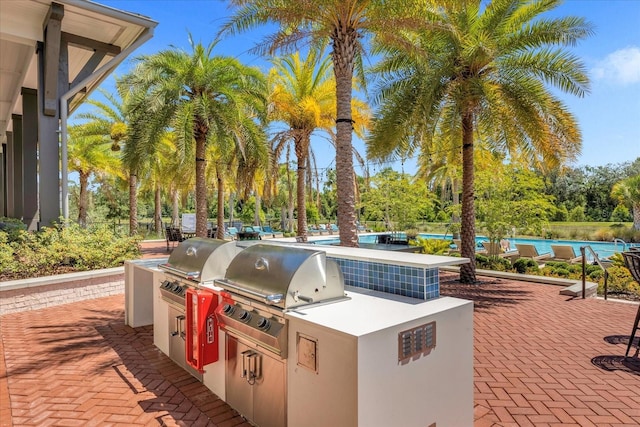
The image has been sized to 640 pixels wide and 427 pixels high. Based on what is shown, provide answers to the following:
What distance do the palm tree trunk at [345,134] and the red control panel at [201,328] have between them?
3849 millimetres

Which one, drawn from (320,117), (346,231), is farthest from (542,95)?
(320,117)

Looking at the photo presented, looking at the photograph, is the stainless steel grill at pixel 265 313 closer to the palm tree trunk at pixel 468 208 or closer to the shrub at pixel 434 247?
the palm tree trunk at pixel 468 208

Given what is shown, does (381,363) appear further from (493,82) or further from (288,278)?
(493,82)

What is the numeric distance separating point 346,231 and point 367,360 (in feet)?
15.4

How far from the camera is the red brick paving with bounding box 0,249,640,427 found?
303 cm

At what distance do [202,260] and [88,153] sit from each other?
19.4m

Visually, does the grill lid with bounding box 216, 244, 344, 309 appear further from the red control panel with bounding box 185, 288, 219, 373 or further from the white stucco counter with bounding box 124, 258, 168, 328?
the white stucco counter with bounding box 124, 258, 168, 328

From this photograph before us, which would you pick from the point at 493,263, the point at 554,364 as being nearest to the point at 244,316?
the point at 554,364

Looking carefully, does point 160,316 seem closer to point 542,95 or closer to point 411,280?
point 411,280

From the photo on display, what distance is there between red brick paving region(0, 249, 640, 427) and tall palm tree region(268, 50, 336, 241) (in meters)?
7.06

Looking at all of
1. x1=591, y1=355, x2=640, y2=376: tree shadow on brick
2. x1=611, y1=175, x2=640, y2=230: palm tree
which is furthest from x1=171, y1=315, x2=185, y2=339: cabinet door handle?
x1=611, y1=175, x2=640, y2=230: palm tree

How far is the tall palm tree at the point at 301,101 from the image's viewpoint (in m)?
11.5

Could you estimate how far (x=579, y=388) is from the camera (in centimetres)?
348

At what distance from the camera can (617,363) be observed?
4055mm
